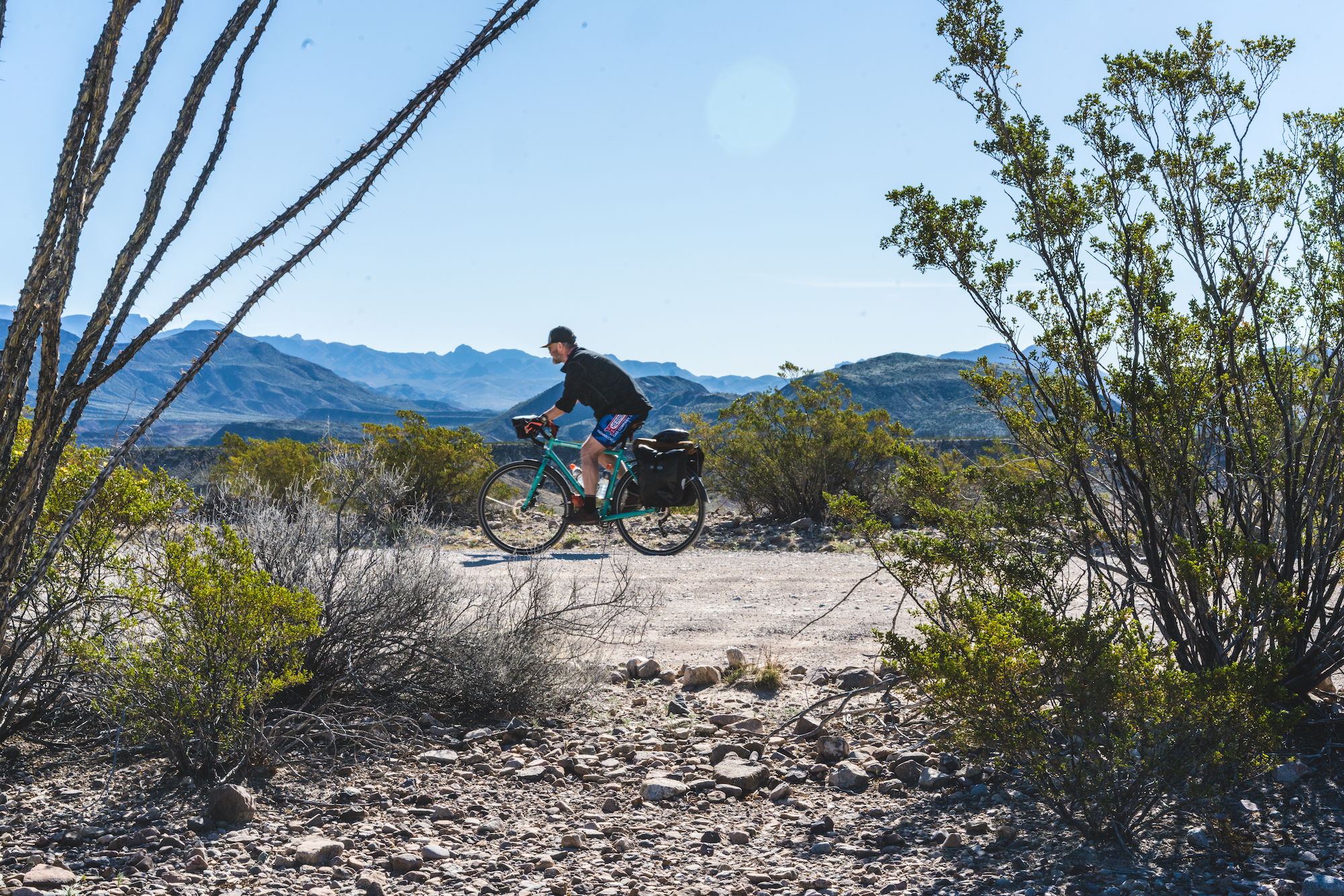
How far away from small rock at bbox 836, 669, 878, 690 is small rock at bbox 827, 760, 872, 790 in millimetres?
976

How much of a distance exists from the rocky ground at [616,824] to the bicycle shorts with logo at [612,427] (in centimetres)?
497

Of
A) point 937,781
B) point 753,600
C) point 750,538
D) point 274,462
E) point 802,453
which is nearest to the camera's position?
point 937,781

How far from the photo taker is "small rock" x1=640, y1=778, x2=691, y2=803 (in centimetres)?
326

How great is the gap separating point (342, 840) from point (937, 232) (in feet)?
10.5

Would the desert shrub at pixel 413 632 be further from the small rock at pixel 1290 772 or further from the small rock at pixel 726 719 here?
the small rock at pixel 1290 772

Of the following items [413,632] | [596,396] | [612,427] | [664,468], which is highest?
[596,396]

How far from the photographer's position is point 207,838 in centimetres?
279

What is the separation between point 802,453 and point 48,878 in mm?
10898

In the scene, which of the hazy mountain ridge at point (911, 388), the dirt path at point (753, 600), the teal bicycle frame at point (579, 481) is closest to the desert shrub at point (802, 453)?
the dirt path at point (753, 600)

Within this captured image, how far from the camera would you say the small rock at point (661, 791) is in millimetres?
3260

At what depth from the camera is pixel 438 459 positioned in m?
→ 13.4

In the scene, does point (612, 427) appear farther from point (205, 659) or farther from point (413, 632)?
point (205, 659)

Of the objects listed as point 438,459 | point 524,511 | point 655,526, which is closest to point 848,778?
point 524,511

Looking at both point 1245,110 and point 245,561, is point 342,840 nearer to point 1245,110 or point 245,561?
point 245,561
